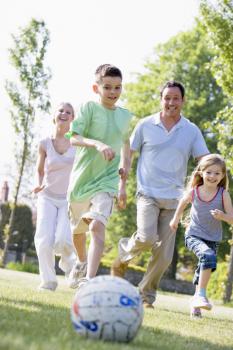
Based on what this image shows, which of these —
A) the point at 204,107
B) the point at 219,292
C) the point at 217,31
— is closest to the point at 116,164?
the point at 217,31

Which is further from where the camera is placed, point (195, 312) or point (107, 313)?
point (195, 312)

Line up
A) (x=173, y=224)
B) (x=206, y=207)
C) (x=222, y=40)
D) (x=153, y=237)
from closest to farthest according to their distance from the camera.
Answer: (x=206, y=207) < (x=173, y=224) < (x=153, y=237) < (x=222, y=40)

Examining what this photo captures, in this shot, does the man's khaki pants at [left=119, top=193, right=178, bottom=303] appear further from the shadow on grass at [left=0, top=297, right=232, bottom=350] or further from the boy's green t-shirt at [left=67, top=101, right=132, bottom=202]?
the shadow on grass at [left=0, top=297, right=232, bottom=350]

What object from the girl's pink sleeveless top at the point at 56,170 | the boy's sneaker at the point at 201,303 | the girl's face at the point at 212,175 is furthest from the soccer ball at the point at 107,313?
the girl's pink sleeveless top at the point at 56,170

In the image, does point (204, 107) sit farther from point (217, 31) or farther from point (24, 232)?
point (217, 31)

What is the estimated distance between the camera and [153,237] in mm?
8469

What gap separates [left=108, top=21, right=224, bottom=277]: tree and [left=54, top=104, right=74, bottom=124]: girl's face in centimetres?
2910

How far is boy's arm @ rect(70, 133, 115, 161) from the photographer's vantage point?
688cm

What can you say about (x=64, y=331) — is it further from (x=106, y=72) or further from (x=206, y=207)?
(x=106, y=72)

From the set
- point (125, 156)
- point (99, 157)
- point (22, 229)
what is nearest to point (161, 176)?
point (125, 156)

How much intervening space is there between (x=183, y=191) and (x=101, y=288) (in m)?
4.26

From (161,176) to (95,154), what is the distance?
0.99m

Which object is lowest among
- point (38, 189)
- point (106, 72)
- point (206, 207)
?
point (38, 189)

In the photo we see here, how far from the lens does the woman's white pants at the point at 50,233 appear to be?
30.8ft
